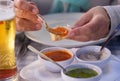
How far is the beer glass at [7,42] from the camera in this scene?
0.78 m

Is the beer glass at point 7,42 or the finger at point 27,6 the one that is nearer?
the beer glass at point 7,42

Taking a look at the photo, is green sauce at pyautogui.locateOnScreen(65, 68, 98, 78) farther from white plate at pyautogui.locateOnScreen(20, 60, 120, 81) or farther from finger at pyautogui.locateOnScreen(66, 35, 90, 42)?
finger at pyautogui.locateOnScreen(66, 35, 90, 42)

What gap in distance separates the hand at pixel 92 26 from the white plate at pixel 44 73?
115mm

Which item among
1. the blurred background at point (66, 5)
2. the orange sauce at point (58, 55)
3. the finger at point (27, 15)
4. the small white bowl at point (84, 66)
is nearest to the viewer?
the small white bowl at point (84, 66)

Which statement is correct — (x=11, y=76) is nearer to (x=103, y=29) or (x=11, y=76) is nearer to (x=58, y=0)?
(x=103, y=29)

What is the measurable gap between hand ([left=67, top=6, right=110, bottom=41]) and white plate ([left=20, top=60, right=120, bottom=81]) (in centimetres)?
12

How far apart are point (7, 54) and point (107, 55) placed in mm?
266

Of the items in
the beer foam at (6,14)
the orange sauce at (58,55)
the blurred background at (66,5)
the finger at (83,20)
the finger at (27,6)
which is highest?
the beer foam at (6,14)

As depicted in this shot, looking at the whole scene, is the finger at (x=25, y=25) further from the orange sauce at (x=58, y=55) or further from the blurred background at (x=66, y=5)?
the blurred background at (x=66, y=5)

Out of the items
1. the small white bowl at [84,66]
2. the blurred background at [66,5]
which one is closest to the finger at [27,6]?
the small white bowl at [84,66]

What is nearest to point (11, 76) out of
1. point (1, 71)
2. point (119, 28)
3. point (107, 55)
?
point (1, 71)

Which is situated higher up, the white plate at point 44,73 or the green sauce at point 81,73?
the green sauce at point 81,73

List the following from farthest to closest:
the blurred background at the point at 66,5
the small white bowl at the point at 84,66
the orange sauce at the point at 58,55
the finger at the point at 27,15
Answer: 1. the blurred background at the point at 66,5
2. the finger at the point at 27,15
3. the orange sauce at the point at 58,55
4. the small white bowl at the point at 84,66

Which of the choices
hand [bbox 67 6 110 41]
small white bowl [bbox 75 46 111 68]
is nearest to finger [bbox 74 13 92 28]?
hand [bbox 67 6 110 41]
